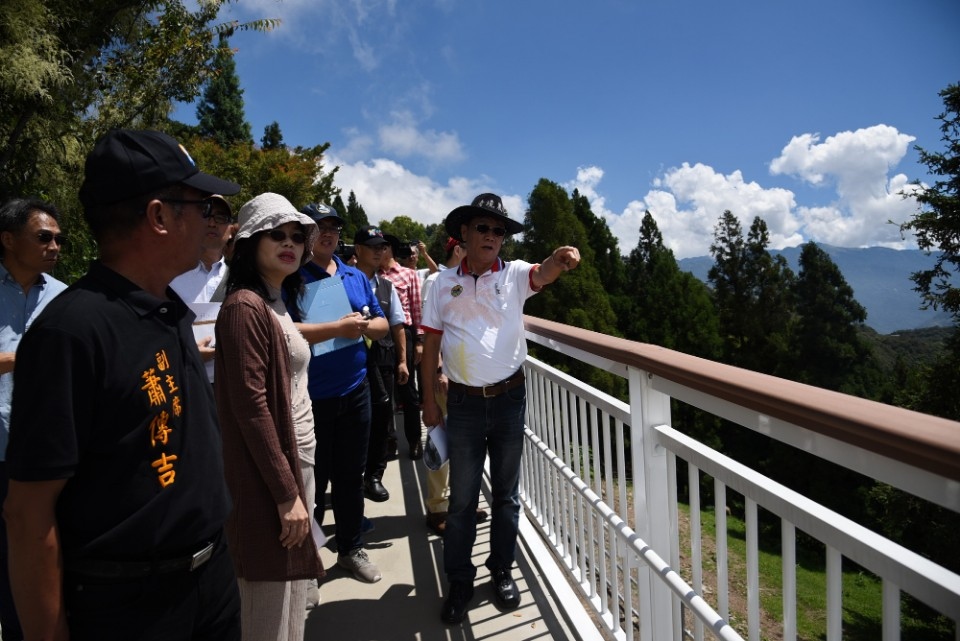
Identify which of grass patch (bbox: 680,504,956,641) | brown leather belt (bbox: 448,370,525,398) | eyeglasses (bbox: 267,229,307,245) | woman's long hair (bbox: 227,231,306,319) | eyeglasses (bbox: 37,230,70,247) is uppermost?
eyeglasses (bbox: 37,230,70,247)

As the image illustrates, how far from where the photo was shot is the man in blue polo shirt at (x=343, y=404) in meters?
2.82

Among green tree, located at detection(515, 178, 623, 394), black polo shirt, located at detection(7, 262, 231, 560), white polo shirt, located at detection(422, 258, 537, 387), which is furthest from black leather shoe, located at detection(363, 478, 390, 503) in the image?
green tree, located at detection(515, 178, 623, 394)

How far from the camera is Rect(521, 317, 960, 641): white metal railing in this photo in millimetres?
845

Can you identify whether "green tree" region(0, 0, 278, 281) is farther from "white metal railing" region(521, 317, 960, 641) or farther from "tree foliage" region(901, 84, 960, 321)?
"tree foliage" region(901, 84, 960, 321)

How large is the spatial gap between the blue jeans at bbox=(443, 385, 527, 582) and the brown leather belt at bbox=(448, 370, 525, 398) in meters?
0.02

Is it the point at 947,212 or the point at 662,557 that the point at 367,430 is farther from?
the point at 947,212

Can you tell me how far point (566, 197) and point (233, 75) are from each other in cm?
2203

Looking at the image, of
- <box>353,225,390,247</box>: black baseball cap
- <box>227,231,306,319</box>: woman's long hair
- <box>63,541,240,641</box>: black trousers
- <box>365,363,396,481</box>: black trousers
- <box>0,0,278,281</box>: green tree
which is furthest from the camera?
<box>0,0,278,281</box>: green tree

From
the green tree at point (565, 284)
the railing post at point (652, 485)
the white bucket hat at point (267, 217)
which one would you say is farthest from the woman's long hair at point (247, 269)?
the green tree at point (565, 284)

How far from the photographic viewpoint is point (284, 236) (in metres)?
2.11

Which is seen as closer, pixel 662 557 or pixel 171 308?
pixel 171 308

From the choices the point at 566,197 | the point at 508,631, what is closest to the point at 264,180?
the point at 566,197

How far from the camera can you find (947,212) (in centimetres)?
2262

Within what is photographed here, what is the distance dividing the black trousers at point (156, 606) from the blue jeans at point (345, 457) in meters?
1.47
